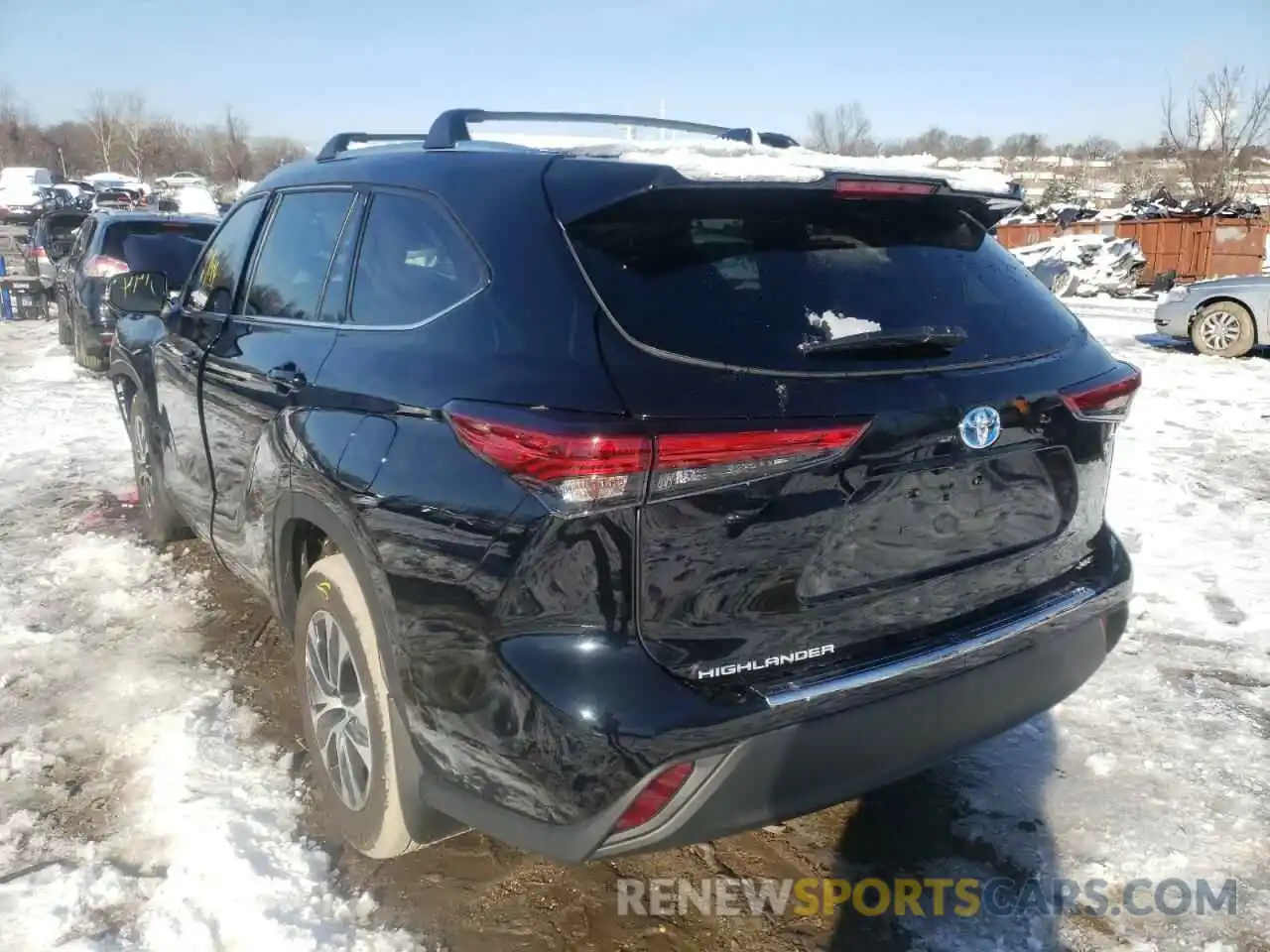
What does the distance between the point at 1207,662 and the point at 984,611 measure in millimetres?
2120

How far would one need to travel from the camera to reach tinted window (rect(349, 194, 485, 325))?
2293mm

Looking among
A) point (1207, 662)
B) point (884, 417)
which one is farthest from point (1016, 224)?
point (884, 417)

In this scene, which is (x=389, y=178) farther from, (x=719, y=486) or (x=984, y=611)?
(x=984, y=611)

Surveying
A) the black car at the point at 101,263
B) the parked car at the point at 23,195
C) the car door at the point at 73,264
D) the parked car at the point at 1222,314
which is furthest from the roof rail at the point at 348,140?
the parked car at the point at 23,195

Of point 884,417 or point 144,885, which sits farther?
point 144,885

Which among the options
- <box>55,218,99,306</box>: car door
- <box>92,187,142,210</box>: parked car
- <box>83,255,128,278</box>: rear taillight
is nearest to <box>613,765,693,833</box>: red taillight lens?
<box>83,255,128,278</box>: rear taillight

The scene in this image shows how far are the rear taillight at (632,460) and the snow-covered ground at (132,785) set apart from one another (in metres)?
1.35

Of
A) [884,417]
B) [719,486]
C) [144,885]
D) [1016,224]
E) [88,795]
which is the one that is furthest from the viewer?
[1016,224]

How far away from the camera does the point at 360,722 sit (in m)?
2.53

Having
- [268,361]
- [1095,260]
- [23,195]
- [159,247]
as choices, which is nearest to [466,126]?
[268,361]

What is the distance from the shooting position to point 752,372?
1963 millimetres

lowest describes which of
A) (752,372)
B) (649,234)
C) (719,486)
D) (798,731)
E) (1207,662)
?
(1207,662)

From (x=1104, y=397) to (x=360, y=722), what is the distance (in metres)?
2.12

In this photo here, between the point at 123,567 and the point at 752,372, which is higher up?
the point at 752,372
